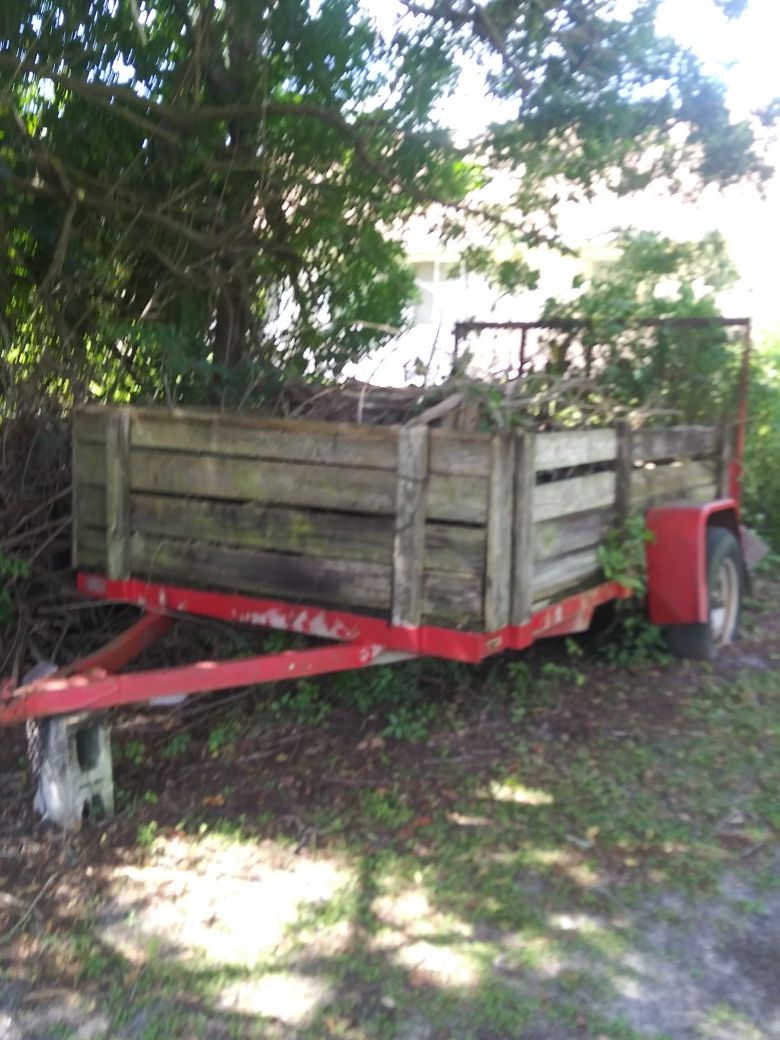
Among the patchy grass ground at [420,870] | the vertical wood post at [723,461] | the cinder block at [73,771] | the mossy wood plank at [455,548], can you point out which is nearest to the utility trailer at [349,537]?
the mossy wood plank at [455,548]

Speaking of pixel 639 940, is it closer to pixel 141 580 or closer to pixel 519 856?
pixel 519 856

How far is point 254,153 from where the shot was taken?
248 inches

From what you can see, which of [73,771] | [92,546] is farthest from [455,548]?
[92,546]

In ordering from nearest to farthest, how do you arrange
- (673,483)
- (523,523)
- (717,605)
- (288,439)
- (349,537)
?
(523,523) < (349,537) < (288,439) < (673,483) < (717,605)

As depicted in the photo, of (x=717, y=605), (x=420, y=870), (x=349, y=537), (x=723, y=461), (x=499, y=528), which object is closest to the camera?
(x=420, y=870)

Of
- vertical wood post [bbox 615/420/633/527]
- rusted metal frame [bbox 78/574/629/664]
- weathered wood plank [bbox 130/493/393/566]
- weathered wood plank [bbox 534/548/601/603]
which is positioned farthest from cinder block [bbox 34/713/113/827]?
vertical wood post [bbox 615/420/633/527]

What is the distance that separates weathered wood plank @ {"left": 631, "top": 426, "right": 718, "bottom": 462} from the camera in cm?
512

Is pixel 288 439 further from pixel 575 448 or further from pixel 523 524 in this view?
pixel 575 448

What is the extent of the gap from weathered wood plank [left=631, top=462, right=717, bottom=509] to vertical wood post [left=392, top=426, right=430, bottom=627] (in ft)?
4.97

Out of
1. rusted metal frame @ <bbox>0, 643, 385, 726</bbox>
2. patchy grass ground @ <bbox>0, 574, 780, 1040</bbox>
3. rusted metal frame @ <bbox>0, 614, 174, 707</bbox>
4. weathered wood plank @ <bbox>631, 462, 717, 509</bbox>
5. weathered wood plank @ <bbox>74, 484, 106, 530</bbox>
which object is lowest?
patchy grass ground @ <bbox>0, 574, 780, 1040</bbox>

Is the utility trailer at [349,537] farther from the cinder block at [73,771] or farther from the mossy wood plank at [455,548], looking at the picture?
the cinder block at [73,771]

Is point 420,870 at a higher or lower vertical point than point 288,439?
lower

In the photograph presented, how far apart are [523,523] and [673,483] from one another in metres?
1.92

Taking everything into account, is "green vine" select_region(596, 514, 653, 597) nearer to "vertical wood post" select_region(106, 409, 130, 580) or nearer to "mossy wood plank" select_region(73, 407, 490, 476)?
"mossy wood plank" select_region(73, 407, 490, 476)
